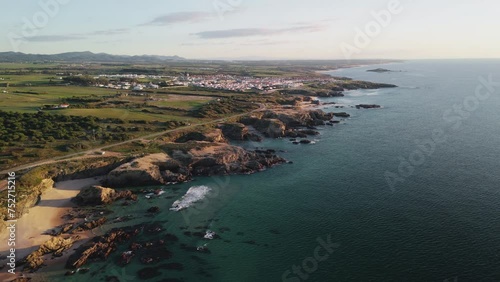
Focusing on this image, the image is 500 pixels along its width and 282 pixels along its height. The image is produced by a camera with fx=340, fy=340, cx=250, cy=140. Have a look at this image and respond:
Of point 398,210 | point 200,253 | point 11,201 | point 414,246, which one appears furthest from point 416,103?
point 11,201

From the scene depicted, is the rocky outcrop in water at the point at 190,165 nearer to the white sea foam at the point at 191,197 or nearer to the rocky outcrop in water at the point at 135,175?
the rocky outcrop in water at the point at 135,175

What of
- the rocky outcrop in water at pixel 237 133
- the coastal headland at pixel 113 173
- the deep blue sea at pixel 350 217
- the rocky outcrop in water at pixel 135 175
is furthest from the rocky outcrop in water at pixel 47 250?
the rocky outcrop in water at pixel 237 133

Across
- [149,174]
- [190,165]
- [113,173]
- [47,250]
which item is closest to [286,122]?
[190,165]

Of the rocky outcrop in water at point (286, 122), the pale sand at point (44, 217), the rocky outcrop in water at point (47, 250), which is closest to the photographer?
the rocky outcrop in water at point (47, 250)

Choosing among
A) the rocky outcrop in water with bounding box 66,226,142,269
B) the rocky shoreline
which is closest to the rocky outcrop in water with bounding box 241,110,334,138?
the rocky shoreline

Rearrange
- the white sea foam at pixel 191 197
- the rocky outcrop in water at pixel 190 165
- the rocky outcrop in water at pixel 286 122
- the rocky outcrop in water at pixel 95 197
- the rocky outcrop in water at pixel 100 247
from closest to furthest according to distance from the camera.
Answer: the rocky outcrop in water at pixel 100 247 < the white sea foam at pixel 191 197 < the rocky outcrop in water at pixel 95 197 < the rocky outcrop in water at pixel 190 165 < the rocky outcrop in water at pixel 286 122

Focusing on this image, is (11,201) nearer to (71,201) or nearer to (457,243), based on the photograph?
(71,201)

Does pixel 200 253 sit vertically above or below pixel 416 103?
below
